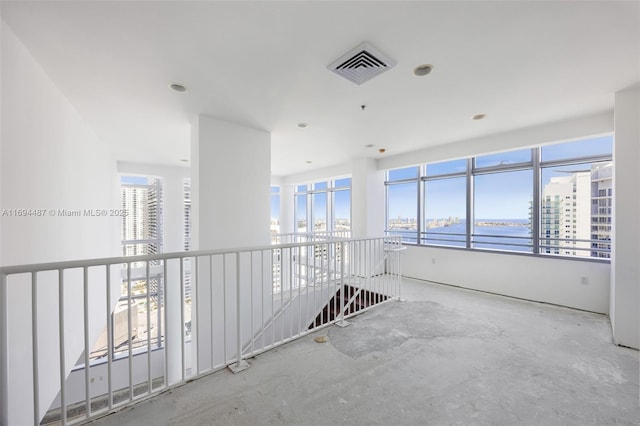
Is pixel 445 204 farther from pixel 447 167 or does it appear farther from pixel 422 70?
pixel 422 70

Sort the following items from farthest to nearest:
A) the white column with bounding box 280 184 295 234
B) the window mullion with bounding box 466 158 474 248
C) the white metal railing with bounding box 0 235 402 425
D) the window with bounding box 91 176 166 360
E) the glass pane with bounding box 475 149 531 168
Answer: the white column with bounding box 280 184 295 234
the window with bounding box 91 176 166 360
the window mullion with bounding box 466 158 474 248
the glass pane with bounding box 475 149 531 168
the white metal railing with bounding box 0 235 402 425

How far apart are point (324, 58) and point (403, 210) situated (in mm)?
4484

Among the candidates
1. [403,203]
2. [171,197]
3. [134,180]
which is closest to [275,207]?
[171,197]

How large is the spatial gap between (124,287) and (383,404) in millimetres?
7024

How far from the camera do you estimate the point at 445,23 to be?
1.70m

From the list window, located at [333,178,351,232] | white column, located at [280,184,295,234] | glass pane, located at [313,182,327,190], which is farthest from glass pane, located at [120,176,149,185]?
window, located at [333,178,351,232]

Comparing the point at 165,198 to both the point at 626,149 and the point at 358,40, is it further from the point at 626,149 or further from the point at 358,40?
the point at 626,149

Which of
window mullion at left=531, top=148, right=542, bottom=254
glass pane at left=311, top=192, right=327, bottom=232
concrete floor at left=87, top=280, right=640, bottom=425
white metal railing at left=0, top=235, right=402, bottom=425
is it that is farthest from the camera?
glass pane at left=311, top=192, right=327, bottom=232

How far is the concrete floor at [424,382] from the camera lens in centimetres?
162

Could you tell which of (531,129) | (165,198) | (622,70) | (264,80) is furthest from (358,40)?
(165,198)

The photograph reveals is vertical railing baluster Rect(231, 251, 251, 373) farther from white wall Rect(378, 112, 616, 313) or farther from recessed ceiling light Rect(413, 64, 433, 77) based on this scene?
white wall Rect(378, 112, 616, 313)

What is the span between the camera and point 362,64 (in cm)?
209

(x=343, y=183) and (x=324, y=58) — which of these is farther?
(x=343, y=183)

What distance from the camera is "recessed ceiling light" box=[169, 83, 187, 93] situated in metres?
2.44
